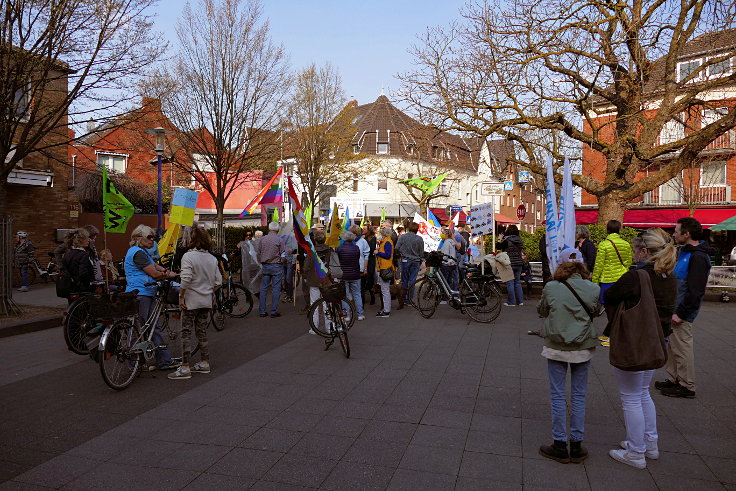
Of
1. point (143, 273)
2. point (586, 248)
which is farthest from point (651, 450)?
point (586, 248)

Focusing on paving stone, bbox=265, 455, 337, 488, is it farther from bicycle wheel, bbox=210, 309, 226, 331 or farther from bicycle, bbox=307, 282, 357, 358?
bicycle wheel, bbox=210, 309, 226, 331

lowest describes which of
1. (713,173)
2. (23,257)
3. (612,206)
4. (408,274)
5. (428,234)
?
(408,274)

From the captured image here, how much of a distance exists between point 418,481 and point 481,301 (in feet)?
21.8

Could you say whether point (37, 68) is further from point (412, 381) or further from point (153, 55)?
point (412, 381)

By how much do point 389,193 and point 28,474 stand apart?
43894 mm

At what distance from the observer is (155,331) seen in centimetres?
637

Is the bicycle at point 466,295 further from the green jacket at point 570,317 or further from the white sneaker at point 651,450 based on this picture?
the green jacket at point 570,317

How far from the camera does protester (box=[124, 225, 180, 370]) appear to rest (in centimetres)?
626

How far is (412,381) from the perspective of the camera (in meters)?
5.96

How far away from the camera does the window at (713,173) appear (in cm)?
2695

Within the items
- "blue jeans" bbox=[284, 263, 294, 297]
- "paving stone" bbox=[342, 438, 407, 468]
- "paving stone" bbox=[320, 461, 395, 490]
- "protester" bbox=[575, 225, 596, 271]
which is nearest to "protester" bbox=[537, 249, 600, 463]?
"paving stone" bbox=[342, 438, 407, 468]

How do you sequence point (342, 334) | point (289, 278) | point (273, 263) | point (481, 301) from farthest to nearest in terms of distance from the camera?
point (289, 278) → point (273, 263) → point (481, 301) → point (342, 334)

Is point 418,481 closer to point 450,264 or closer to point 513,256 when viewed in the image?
point 450,264

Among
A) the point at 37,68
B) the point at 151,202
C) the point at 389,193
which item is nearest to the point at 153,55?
the point at 37,68
